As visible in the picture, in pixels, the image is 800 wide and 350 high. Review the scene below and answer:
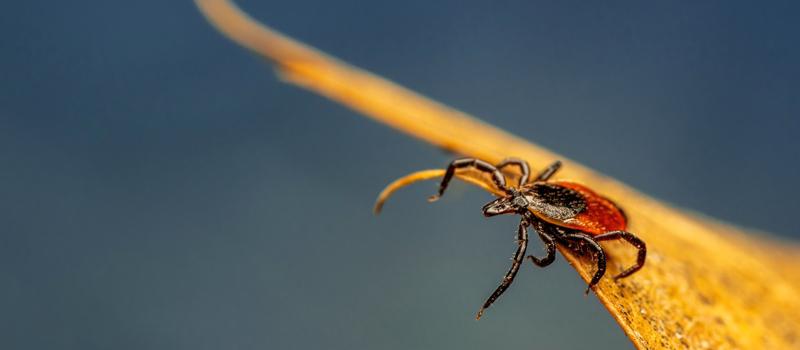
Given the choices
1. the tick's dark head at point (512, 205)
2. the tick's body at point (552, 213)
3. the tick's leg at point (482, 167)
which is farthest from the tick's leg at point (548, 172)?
the tick's leg at point (482, 167)

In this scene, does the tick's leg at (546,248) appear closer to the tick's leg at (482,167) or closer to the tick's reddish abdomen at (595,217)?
the tick's reddish abdomen at (595,217)

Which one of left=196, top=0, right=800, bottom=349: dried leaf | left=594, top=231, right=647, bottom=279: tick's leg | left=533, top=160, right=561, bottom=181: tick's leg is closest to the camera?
left=196, top=0, right=800, bottom=349: dried leaf

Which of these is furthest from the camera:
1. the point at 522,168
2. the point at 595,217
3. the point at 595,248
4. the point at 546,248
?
the point at 522,168

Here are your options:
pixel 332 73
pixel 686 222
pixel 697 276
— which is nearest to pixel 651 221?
pixel 686 222

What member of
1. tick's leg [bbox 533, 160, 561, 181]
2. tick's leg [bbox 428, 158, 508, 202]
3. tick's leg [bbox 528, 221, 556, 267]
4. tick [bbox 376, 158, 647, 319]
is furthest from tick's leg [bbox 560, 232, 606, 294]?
tick's leg [bbox 533, 160, 561, 181]

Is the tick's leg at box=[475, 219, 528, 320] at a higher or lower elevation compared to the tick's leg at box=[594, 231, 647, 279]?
lower

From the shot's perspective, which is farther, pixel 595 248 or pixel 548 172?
pixel 548 172

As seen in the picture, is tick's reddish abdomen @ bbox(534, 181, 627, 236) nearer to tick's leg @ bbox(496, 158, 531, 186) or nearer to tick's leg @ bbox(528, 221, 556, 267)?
tick's leg @ bbox(528, 221, 556, 267)

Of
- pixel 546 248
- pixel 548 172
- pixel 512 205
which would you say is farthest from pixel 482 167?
pixel 548 172

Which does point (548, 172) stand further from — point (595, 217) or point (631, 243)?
point (631, 243)
